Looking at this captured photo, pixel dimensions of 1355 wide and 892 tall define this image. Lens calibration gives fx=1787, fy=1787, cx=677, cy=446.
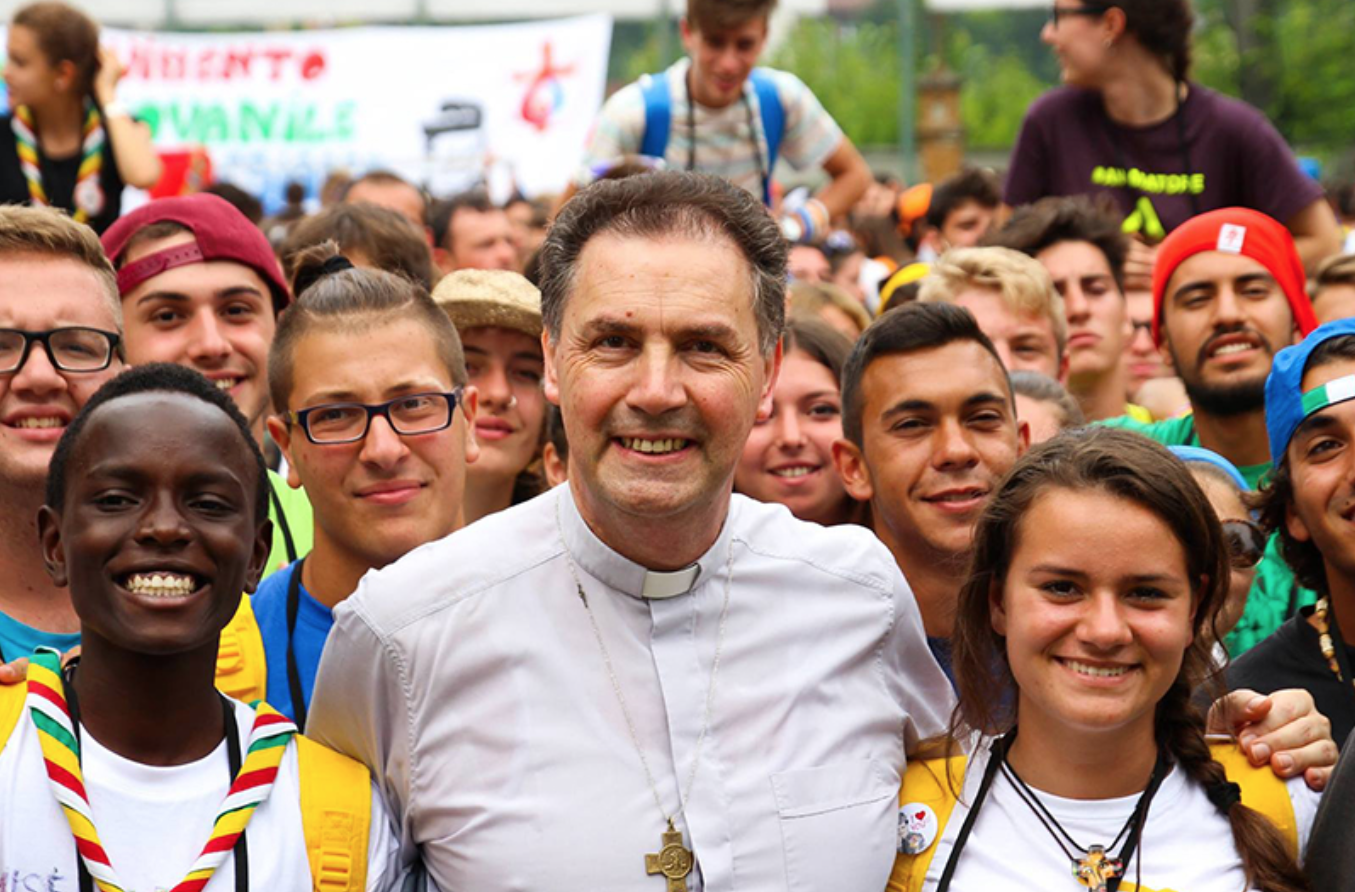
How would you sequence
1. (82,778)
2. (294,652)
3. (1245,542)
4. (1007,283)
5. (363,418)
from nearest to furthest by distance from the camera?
(82,778), (294,652), (363,418), (1245,542), (1007,283)

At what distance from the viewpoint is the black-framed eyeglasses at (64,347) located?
4148mm

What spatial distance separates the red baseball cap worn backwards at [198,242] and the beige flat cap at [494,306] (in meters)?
0.53

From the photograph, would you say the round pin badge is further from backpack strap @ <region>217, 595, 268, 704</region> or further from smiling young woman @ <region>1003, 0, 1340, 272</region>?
smiling young woman @ <region>1003, 0, 1340, 272</region>

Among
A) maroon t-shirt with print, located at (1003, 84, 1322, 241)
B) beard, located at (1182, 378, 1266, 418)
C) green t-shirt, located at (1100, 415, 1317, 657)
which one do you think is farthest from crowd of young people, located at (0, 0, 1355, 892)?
maroon t-shirt with print, located at (1003, 84, 1322, 241)

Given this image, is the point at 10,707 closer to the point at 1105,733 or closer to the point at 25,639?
the point at 25,639

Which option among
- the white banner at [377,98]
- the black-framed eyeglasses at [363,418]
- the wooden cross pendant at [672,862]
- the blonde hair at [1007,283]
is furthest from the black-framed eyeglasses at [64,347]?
the white banner at [377,98]

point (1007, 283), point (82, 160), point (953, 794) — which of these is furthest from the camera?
point (82, 160)

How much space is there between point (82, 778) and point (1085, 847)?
1.90 meters

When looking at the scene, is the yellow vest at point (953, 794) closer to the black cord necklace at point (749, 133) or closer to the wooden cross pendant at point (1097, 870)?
the wooden cross pendant at point (1097, 870)

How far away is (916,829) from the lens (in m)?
3.60

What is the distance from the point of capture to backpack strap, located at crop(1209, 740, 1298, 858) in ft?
11.7

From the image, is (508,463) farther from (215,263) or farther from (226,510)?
(226,510)

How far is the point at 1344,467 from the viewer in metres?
4.30

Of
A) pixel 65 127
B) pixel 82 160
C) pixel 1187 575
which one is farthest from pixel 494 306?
pixel 65 127
